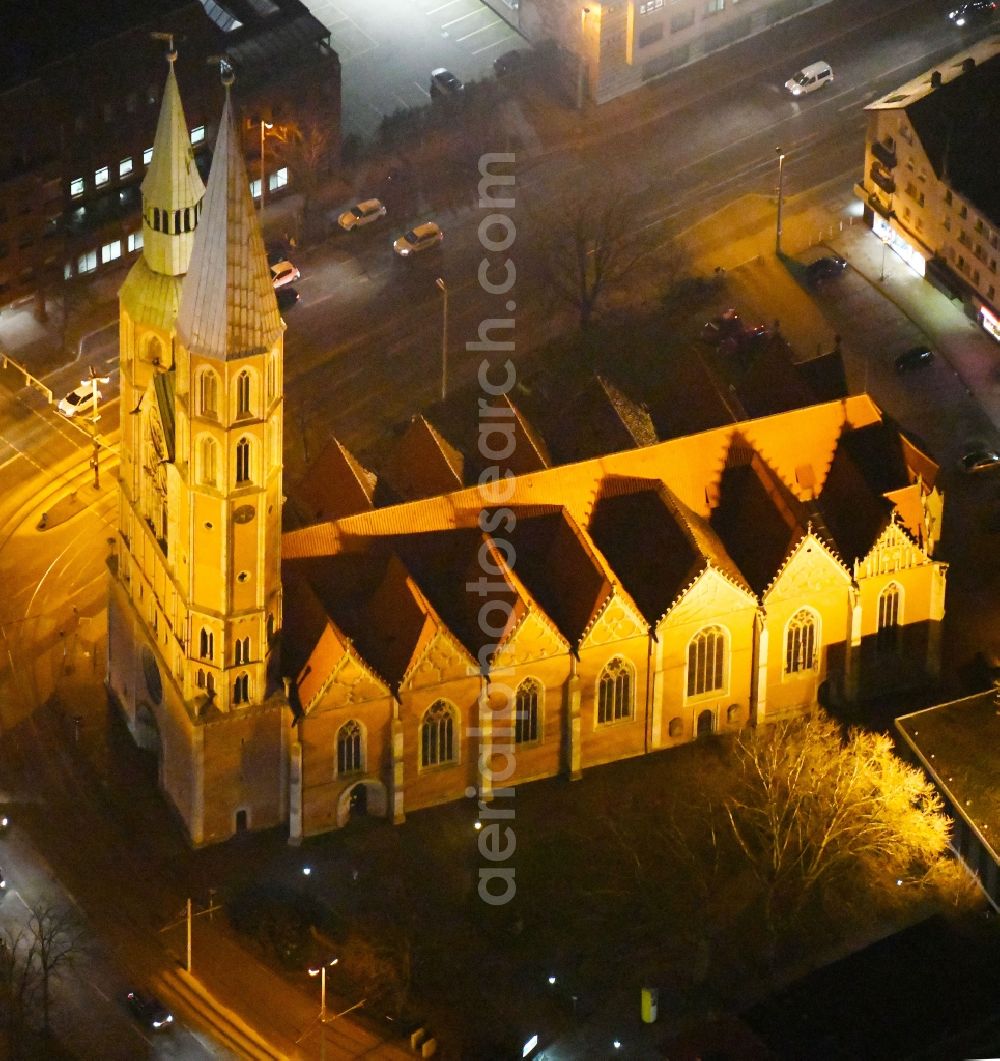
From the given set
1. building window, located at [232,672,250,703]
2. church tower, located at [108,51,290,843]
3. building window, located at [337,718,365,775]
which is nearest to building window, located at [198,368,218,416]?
church tower, located at [108,51,290,843]

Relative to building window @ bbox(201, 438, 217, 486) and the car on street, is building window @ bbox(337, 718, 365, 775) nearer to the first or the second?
the car on street

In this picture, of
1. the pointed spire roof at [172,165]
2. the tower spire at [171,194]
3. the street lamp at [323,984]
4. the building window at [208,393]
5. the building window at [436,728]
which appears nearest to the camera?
the building window at [208,393]

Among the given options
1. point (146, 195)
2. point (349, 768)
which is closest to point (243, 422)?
point (146, 195)

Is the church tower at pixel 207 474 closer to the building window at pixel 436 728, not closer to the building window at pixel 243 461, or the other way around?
the building window at pixel 243 461

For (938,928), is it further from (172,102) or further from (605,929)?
(172,102)

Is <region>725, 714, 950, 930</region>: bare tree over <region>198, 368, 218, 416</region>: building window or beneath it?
beneath

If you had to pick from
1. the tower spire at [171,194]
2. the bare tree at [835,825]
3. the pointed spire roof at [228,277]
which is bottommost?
the bare tree at [835,825]

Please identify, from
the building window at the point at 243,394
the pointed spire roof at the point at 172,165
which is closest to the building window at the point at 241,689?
the building window at the point at 243,394

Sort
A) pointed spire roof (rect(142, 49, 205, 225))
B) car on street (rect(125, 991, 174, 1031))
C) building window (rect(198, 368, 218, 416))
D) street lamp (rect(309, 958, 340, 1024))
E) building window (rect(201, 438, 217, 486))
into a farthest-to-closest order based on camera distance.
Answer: car on street (rect(125, 991, 174, 1031)), street lamp (rect(309, 958, 340, 1024)), pointed spire roof (rect(142, 49, 205, 225)), building window (rect(201, 438, 217, 486)), building window (rect(198, 368, 218, 416))
